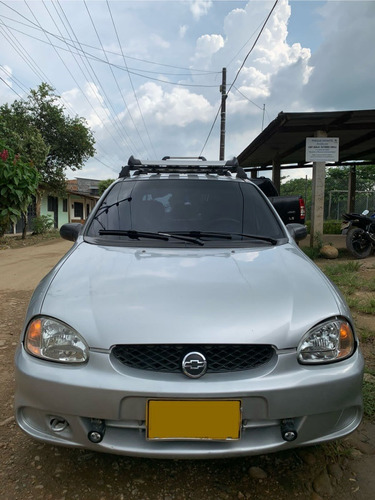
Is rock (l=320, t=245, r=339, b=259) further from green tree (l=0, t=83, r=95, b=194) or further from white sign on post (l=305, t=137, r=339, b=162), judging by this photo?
green tree (l=0, t=83, r=95, b=194)

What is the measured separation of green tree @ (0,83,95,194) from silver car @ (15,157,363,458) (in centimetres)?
1594

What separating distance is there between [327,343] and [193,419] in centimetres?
65

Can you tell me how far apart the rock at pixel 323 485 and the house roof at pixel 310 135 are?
22.3 ft

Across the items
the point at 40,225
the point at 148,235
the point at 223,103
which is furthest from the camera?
the point at 223,103

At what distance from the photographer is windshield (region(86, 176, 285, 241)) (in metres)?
2.50

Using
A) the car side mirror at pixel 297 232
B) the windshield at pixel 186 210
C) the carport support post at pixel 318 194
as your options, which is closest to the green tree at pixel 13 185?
the carport support post at pixel 318 194

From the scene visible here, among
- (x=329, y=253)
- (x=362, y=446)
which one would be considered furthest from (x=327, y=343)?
(x=329, y=253)

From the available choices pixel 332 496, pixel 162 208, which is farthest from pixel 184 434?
pixel 162 208

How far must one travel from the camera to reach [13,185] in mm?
9477

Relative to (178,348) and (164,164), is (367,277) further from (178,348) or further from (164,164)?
(178,348)

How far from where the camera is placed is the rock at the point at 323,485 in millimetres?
1670

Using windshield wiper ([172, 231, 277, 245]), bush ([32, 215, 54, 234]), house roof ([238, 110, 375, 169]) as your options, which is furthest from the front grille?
bush ([32, 215, 54, 234])

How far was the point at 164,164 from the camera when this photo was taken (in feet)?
11.3

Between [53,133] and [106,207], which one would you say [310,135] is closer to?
[106,207]
